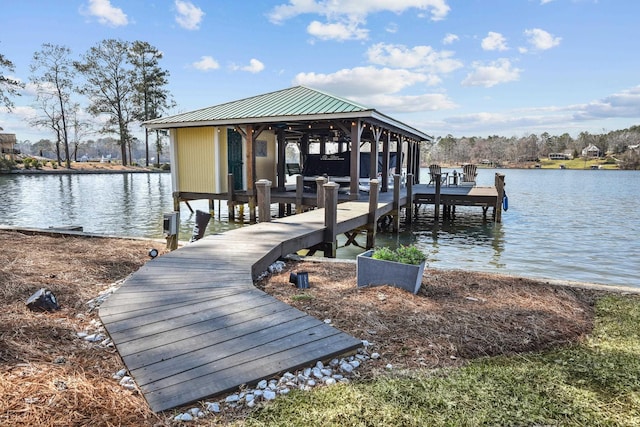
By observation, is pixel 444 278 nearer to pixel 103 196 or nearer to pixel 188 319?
pixel 188 319

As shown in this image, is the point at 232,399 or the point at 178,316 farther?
the point at 178,316

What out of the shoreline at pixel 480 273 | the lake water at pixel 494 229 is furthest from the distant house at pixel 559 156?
the shoreline at pixel 480 273

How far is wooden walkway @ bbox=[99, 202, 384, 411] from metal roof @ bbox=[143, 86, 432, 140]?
7383 mm

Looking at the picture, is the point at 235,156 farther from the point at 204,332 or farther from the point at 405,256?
the point at 204,332

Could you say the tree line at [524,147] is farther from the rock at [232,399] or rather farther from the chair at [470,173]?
the rock at [232,399]

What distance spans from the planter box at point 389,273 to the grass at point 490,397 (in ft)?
4.53

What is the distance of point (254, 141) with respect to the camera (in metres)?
13.4

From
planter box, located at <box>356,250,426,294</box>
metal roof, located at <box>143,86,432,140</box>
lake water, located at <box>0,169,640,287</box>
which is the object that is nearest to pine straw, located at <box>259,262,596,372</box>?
planter box, located at <box>356,250,426,294</box>

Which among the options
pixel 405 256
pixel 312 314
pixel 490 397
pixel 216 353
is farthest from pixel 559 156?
pixel 216 353

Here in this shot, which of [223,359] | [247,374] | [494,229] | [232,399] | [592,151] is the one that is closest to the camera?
[232,399]

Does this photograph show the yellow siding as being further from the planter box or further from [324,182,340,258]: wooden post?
the planter box

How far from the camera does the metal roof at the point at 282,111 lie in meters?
11.3

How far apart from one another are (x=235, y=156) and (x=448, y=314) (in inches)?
479

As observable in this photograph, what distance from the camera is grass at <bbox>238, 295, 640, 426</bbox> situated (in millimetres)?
2045
